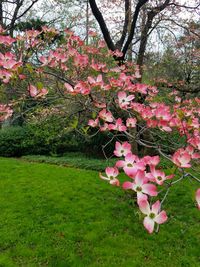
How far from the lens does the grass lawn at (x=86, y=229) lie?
12.0 feet

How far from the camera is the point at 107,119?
200cm

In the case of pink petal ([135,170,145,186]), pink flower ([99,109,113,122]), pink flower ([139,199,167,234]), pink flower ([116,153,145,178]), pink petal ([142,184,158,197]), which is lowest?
pink flower ([139,199,167,234])

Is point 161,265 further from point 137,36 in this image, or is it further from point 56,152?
point 56,152

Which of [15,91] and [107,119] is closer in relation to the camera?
[107,119]

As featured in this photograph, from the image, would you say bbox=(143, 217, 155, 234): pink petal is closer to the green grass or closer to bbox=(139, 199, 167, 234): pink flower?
bbox=(139, 199, 167, 234): pink flower

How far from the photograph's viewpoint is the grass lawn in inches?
144

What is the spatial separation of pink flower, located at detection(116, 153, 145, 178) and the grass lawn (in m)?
1.96

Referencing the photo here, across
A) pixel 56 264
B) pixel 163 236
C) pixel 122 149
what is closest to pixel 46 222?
pixel 56 264

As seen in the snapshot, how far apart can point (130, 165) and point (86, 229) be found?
3209 millimetres

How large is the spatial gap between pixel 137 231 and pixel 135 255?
0.57 meters

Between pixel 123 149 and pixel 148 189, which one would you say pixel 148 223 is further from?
pixel 123 149

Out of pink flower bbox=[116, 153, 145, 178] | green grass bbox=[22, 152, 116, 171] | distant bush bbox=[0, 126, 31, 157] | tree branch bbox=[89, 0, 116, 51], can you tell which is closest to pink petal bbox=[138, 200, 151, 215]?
pink flower bbox=[116, 153, 145, 178]

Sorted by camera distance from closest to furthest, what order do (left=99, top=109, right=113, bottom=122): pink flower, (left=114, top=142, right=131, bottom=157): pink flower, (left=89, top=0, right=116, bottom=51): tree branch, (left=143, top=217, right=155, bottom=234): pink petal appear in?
(left=143, top=217, right=155, bottom=234): pink petal
(left=114, top=142, right=131, bottom=157): pink flower
(left=99, top=109, right=113, bottom=122): pink flower
(left=89, top=0, right=116, bottom=51): tree branch

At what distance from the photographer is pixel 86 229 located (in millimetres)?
4277
